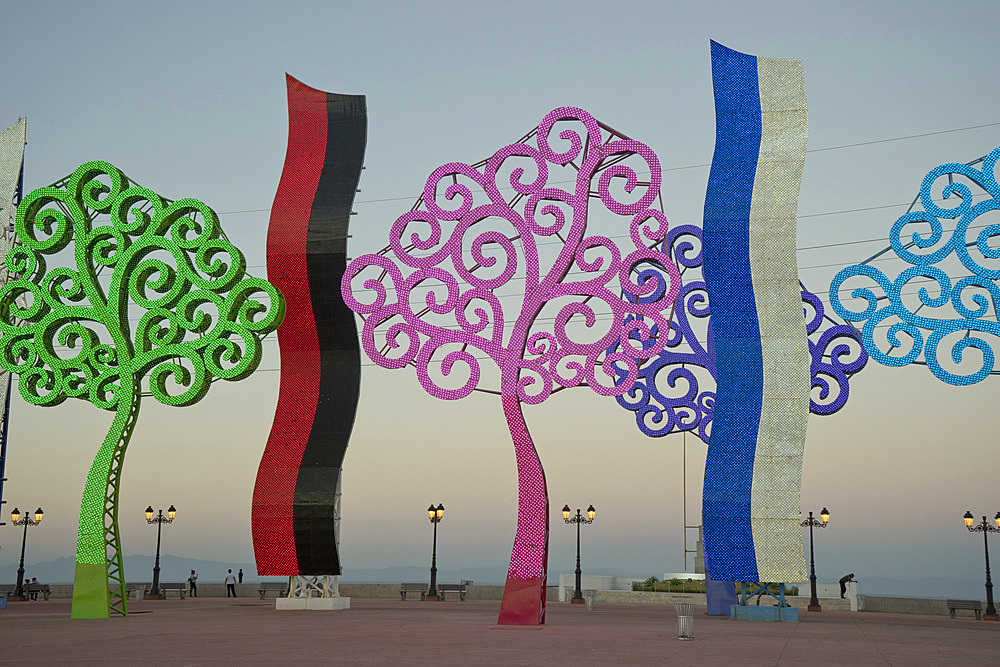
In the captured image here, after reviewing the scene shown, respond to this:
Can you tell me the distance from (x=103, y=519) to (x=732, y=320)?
1736 cm

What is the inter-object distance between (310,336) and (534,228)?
1055cm

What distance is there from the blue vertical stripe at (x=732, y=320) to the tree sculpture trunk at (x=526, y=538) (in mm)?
5231

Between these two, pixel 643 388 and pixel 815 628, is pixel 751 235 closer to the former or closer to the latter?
pixel 643 388

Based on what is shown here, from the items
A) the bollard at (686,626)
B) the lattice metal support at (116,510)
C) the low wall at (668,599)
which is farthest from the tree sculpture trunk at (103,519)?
the low wall at (668,599)

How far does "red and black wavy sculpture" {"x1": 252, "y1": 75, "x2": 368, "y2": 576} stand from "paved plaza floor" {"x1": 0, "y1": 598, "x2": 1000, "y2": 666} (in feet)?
14.9

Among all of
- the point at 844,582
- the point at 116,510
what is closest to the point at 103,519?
the point at 116,510

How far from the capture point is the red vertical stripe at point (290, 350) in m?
29.7

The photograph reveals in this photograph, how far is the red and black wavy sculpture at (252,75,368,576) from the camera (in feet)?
97.2

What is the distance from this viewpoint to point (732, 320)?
84.9ft

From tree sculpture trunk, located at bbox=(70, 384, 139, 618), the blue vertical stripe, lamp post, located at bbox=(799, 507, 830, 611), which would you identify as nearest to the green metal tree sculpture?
tree sculpture trunk, located at bbox=(70, 384, 139, 618)

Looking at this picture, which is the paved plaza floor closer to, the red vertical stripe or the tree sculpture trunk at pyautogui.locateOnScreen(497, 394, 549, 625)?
the tree sculpture trunk at pyautogui.locateOnScreen(497, 394, 549, 625)

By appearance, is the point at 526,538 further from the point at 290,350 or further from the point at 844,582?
the point at 844,582

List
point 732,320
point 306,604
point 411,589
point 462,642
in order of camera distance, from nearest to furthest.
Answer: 1. point 462,642
2. point 732,320
3. point 306,604
4. point 411,589

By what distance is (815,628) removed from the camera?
23.1m
